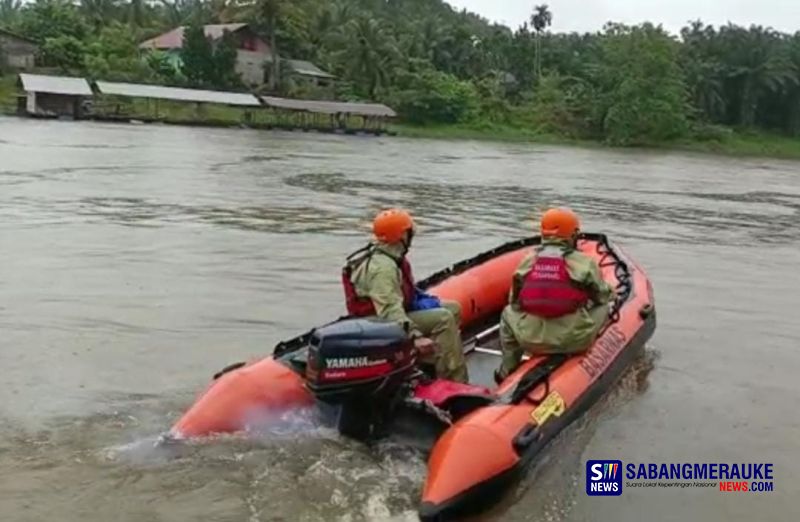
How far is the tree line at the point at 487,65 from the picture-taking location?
193 ft

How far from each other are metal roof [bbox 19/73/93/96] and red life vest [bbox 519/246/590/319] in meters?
42.4

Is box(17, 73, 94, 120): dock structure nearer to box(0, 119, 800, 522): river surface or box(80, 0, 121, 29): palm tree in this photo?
box(80, 0, 121, 29): palm tree

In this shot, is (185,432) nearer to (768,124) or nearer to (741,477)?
(741,477)

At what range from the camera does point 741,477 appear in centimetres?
580

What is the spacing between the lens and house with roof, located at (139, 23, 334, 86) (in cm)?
6156

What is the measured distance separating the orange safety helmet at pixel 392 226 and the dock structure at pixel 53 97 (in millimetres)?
42247

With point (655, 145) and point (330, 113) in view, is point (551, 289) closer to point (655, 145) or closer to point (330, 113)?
point (330, 113)

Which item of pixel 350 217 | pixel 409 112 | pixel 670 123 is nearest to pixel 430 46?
pixel 409 112

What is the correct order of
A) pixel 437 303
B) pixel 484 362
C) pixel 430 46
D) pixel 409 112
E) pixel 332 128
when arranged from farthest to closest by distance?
pixel 430 46, pixel 409 112, pixel 332 128, pixel 484 362, pixel 437 303

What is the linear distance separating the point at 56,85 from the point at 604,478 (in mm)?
44649

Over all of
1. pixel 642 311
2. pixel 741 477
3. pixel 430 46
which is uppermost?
pixel 430 46

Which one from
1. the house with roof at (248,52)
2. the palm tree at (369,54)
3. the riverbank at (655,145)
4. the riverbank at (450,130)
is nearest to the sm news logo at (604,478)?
the riverbank at (450,130)

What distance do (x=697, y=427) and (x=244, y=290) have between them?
16.4 feet

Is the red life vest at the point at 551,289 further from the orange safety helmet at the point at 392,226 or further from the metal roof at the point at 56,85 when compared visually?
the metal roof at the point at 56,85
